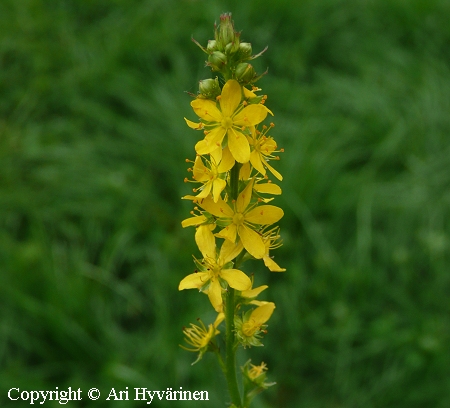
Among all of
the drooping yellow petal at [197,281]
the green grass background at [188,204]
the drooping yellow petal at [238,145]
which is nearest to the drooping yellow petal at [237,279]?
the drooping yellow petal at [197,281]

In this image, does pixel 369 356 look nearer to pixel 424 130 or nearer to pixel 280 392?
pixel 280 392

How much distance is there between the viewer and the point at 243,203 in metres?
1.84

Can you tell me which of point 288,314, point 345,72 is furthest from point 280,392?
point 345,72

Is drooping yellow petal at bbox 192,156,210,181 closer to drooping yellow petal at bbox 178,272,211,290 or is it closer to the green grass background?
drooping yellow petal at bbox 178,272,211,290

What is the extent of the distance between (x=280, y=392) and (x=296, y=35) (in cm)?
407

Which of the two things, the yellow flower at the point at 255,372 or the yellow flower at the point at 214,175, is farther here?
the yellow flower at the point at 255,372

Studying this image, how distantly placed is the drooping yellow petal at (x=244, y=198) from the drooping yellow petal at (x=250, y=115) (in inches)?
7.4

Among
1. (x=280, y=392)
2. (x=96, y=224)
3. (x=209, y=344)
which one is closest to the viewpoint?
(x=209, y=344)

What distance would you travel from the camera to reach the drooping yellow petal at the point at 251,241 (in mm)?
1847

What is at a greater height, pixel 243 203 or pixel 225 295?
pixel 243 203

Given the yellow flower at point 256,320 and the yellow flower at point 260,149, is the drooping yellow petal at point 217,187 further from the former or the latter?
the yellow flower at point 256,320

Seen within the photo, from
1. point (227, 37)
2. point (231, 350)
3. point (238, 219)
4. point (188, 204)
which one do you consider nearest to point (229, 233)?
point (238, 219)

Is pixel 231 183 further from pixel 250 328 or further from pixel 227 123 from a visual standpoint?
pixel 250 328

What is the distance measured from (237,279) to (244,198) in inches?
10.0
